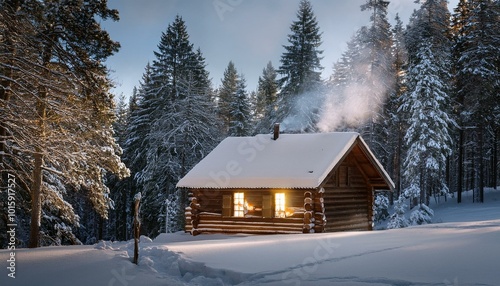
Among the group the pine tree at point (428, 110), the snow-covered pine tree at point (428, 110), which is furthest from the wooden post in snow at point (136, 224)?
the snow-covered pine tree at point (428, 110)

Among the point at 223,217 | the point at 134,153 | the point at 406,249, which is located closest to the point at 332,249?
the point at 406,249

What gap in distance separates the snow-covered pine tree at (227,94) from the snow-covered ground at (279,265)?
30.9 m

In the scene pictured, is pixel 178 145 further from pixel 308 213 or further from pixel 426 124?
pixel 426 124

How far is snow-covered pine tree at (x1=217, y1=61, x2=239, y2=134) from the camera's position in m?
45.4

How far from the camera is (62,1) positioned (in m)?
15.7

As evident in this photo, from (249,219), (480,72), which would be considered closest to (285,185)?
(249,219)

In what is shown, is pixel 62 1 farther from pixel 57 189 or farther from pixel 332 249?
pixel 332 249

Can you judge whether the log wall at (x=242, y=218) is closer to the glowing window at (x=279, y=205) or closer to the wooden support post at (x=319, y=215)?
the glowing window at (x=279, y=205)

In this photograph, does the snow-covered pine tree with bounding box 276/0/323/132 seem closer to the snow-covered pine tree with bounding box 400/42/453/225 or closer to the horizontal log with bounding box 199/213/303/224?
the snow-covered pine tree with bounding box 400/42/453/225

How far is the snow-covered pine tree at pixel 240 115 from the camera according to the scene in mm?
38906

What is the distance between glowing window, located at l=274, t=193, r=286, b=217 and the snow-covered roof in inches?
49.1

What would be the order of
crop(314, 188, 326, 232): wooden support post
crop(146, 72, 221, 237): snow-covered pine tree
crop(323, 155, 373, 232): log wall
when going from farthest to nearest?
crop(146, 72, 221, 237): snow-covered pine tree → crop(323, 155, 373, 232): log wall → crop(314, 188, 326, 232): wooden support post

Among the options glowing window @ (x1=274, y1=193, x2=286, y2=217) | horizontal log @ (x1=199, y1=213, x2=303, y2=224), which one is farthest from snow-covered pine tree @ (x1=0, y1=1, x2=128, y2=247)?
glowing window @ (x1=274, y1=193, x2=286, y2=217)

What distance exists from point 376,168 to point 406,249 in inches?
508
